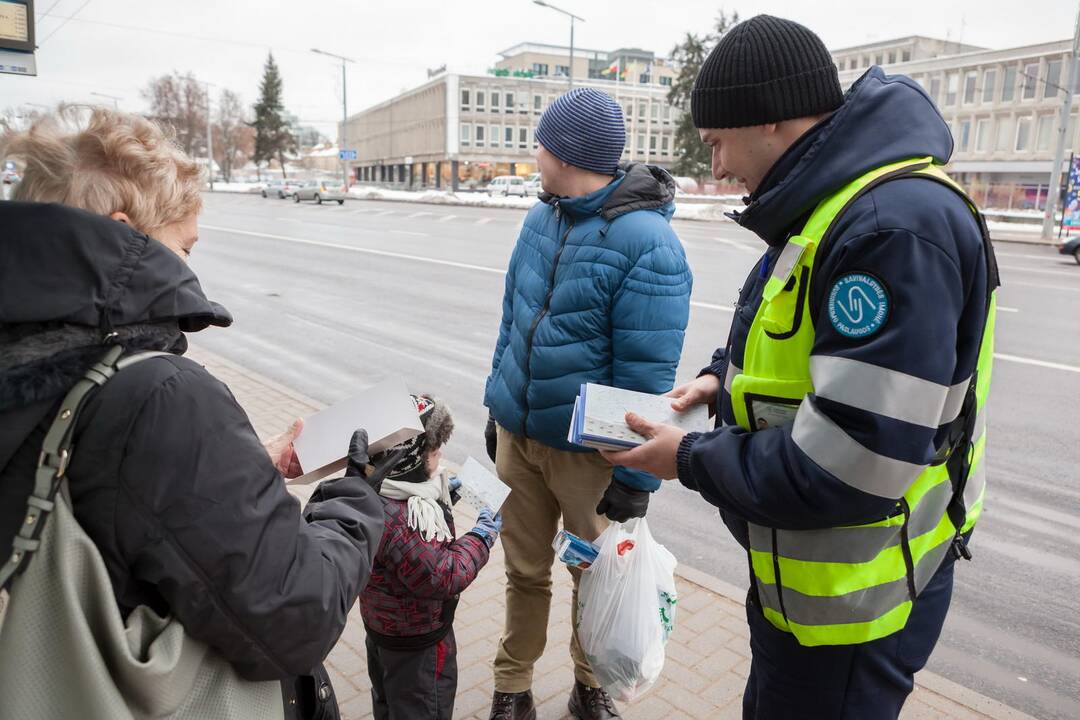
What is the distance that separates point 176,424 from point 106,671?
41 centimetres

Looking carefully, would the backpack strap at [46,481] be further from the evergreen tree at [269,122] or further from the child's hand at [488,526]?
the evergreen tree at [269,122]

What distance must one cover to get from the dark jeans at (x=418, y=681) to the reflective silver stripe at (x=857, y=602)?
4.34ft

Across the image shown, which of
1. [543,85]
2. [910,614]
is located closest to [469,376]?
[910,614]

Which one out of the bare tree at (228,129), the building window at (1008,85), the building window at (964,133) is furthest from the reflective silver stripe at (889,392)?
the bare tree at (228,129)

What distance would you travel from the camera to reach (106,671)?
A: 132cm

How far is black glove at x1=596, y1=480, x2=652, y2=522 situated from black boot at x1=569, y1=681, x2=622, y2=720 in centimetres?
79

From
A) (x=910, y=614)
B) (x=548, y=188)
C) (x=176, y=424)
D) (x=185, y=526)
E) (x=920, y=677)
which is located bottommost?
(x=920, y=677)

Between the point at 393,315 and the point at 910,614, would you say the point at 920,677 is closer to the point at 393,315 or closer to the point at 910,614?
the point at 910,614

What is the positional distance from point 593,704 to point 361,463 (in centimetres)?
173

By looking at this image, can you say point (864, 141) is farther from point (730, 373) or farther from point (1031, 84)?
point (1031, 84)

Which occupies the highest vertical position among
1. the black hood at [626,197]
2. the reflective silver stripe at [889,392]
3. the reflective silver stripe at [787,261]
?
the black hood at [626,197]

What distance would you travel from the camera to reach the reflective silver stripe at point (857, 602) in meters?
1.70

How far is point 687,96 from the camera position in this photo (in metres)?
52.1

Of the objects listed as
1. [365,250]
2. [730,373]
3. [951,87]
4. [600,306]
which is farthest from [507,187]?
[730,373]
